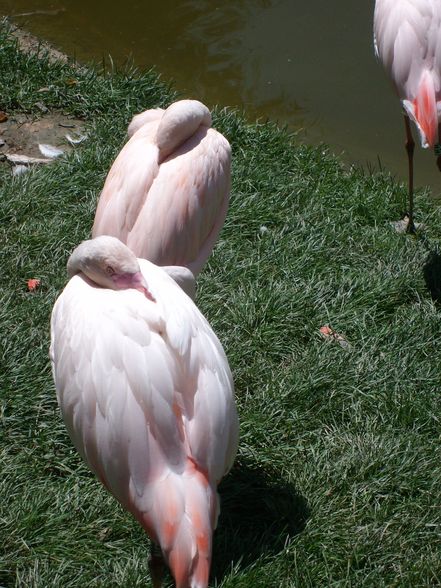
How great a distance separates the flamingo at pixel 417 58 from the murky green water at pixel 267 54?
136 cm

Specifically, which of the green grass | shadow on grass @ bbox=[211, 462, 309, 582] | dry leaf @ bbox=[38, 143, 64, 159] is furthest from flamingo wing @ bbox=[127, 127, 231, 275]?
dry leaf @ bbox=[38, 143, 64, 159]

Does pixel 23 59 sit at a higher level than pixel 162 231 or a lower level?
lower

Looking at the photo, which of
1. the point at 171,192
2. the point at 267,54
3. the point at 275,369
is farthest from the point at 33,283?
the point at 267,54

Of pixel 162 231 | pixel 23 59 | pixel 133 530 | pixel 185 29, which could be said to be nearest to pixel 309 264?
pixel 162 231

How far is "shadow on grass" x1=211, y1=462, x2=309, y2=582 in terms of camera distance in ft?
11.2

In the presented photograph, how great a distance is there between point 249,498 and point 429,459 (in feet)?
2.57

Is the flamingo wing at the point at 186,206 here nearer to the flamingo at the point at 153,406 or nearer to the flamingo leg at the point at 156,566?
the flamingo at the point at 153,406

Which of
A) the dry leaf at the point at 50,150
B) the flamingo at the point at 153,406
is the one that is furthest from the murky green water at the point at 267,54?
the flamingo at the point at 153,406

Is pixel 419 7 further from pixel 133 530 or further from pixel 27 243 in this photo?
pixel 133 530

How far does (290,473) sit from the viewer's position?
3.74 meters

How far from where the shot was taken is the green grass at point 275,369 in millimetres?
3400

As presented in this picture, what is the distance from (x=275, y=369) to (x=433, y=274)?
122 cm

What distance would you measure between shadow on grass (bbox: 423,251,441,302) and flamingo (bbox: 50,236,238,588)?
2.02 meters

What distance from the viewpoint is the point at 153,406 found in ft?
9.42
